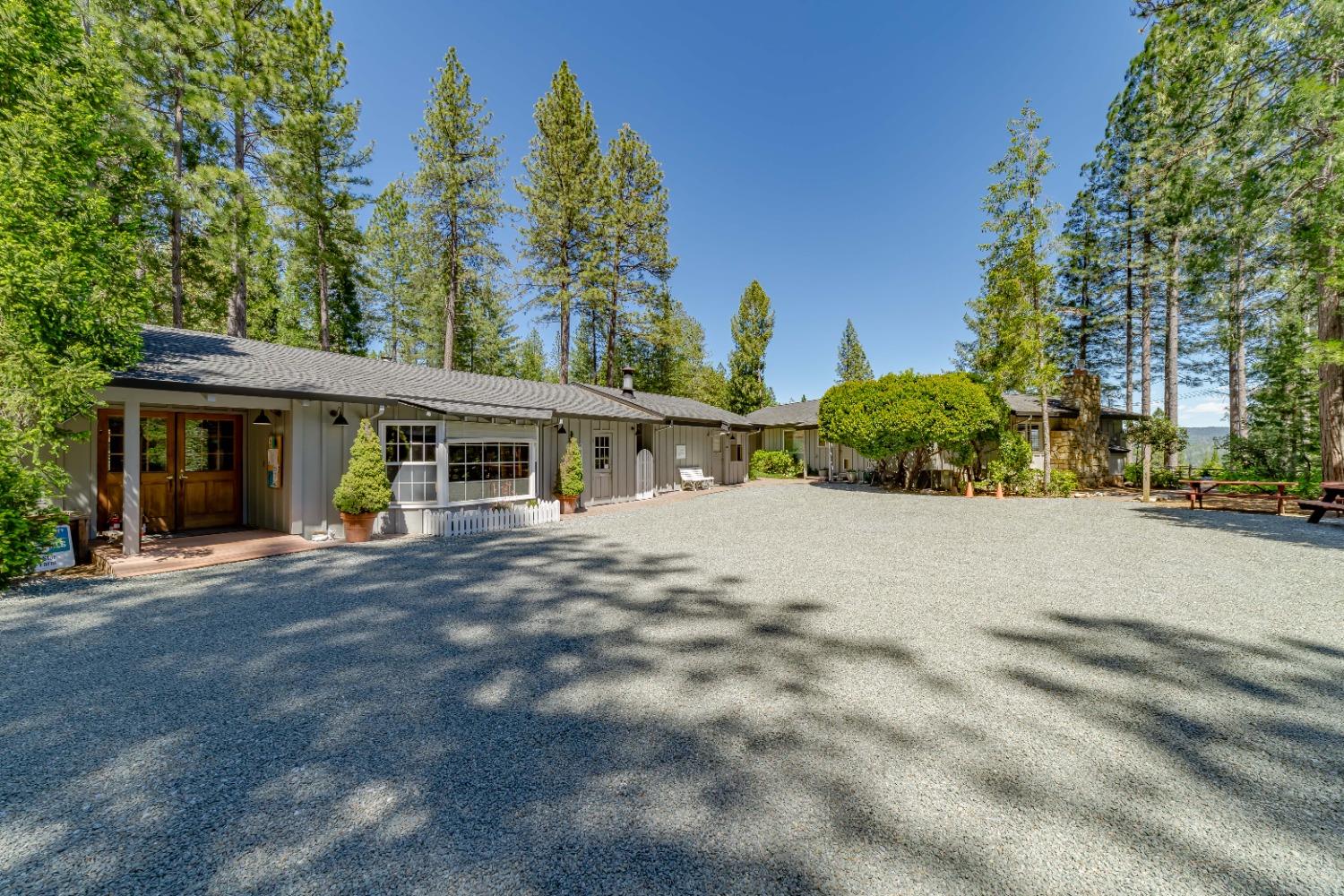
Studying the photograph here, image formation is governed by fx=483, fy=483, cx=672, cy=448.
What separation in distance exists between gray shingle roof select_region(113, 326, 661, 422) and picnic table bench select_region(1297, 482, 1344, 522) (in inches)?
591

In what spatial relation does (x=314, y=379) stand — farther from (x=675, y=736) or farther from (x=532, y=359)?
(x=532, y=359)

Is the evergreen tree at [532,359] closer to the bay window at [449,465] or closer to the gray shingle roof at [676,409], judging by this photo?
the gray shingle roof at [676,409]

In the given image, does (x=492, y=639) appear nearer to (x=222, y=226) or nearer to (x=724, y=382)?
(x=222, y=226)

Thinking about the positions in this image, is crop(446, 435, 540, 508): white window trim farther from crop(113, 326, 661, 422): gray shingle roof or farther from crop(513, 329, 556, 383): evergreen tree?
crop(513, 329, 556, 383): evergreen tree

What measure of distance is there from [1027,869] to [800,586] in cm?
399

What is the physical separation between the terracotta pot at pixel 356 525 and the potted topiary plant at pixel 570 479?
474 centimetres

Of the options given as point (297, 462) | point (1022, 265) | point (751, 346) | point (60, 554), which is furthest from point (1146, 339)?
point (60, 554)

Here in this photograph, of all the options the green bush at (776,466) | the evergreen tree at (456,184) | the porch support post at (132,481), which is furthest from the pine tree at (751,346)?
the porch support post at (132,481)

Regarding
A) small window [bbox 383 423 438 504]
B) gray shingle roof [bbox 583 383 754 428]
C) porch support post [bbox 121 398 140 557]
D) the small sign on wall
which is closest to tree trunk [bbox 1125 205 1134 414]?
gray shingle roof [bbox 583 383 754 428]

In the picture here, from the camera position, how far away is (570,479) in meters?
12.7

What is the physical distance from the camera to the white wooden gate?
52.5ft

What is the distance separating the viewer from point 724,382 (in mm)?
35031

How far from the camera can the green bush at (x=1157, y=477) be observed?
16.8m

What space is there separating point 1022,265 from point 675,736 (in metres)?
19.1
